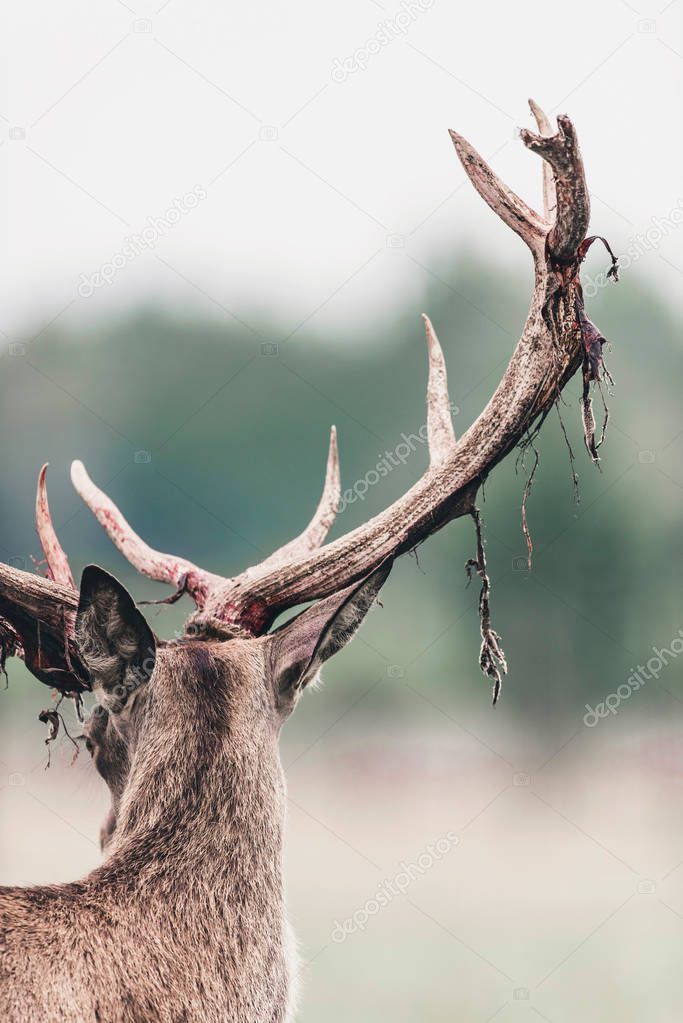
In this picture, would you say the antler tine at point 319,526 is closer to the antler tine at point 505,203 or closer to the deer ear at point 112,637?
the deer ear at point 112,637

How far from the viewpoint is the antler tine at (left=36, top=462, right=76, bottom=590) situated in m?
3.31

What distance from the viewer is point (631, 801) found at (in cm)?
1525

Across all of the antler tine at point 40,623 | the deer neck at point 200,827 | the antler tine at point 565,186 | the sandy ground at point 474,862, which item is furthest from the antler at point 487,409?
the sandy ground at point 474,862

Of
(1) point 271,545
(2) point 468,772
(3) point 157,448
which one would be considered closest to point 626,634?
(2) point 468,772

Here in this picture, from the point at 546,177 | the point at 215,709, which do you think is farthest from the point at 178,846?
the point at 546,177

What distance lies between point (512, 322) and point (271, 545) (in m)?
5.11

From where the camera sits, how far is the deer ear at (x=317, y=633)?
2590mm

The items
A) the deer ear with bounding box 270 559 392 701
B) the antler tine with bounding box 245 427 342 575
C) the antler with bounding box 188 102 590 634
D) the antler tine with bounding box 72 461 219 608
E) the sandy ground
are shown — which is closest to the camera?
the antler with bounding box 188 102 590 634

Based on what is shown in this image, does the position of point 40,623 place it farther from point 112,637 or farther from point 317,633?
point 317,633

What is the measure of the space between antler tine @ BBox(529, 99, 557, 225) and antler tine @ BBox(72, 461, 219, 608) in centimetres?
124

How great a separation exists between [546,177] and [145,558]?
152cm

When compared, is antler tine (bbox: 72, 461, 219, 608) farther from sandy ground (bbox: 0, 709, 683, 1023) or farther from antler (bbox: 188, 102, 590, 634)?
sandy ground (bbox: 0, 709, 683, 1023)

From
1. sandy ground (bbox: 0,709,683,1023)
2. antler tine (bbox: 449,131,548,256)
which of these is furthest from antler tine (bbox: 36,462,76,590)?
sandy ground (bbox: 0,709,683,1023)

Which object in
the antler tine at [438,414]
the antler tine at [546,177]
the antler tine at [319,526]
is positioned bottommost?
the antler tine at [319,526]
